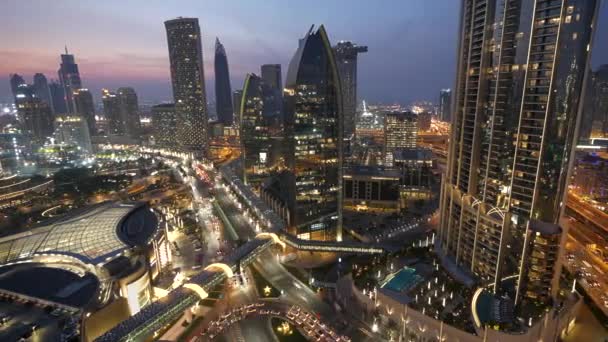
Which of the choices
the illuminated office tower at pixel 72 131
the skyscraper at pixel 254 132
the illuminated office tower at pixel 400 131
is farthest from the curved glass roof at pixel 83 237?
the illuminated office tower at pixel 72 131

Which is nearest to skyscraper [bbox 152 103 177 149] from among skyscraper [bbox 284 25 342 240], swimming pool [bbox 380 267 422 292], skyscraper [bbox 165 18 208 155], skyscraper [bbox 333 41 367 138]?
skyscraper [bbox 165 18 208 155]

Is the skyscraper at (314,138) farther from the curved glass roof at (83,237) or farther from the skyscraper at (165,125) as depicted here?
the skyscraper at (165,125)

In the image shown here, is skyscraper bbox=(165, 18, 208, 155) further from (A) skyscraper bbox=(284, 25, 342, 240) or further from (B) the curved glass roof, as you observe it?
(A) skyscraper bbox=(284, 25, 342, 240)

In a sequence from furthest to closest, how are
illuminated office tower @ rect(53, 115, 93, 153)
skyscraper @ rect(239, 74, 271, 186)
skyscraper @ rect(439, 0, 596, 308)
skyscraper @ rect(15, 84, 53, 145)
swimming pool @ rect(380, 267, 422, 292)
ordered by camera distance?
skyscraper @ rect(15, 84, 53, 145) → illuminated office tower @ rect(53, 115, 93, 153) → skyscraper @ rect(239, 74, 271, 186) → swimming pool @ rect(380, 267, 422, 292) → skyscraper @ rect(439, 0, 596, 308)

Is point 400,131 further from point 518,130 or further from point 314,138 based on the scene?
point 518,130

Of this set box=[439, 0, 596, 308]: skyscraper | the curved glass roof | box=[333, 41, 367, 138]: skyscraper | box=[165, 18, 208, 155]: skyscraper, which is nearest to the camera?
box=[439, 0, 596, 308]: skyscraper

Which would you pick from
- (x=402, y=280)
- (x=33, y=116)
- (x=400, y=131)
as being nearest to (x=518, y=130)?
(x=402, y=280)
